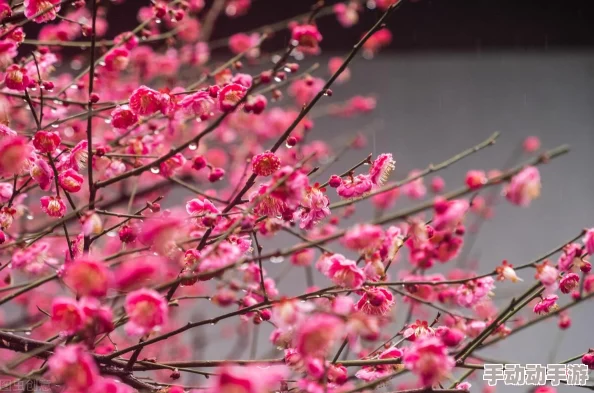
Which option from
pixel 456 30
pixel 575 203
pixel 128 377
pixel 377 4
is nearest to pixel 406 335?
pixel 128 377

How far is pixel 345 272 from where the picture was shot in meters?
0.70

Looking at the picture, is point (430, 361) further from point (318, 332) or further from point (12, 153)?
point (12, 153)

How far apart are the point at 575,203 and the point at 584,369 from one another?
1211 mm

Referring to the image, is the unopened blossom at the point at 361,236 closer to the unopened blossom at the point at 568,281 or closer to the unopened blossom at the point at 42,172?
the unopened blossom at the point at 568,281

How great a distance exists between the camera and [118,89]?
73.5 inches

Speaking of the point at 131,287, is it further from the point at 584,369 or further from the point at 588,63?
the point at 588,63

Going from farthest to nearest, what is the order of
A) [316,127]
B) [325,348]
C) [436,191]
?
[316,127], [436,191], [325,348]

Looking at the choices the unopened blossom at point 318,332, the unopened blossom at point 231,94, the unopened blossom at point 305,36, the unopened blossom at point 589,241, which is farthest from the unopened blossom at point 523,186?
the unopened blossom at point 305,36

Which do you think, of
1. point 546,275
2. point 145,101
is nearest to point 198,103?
point 145,101

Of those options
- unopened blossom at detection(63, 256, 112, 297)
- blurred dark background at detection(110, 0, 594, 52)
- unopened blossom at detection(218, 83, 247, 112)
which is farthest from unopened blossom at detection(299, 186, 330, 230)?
blurred dark background at detection(110, 0, 594, 52)

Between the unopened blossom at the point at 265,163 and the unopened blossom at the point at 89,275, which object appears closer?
the unopened blossom at the point at 89,275

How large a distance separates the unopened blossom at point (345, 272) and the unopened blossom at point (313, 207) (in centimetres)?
10

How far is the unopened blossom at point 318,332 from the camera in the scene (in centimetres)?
58

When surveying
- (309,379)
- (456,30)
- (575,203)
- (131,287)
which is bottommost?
(309,379)
